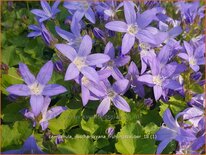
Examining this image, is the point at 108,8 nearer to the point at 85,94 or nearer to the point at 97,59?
the point at 97,59

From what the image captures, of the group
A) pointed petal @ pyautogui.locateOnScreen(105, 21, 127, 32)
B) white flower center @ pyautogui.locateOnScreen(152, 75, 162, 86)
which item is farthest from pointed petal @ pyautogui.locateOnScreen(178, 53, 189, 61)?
pointed petal @ pyautogui.locateOnScreen(105, 21, 127, 32)

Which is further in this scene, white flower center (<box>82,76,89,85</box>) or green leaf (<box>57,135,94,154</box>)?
white flower center (<box>82,76,89,85</box>)

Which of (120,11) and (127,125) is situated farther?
(120,11)

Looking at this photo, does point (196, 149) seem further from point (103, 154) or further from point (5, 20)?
point (5, 20)

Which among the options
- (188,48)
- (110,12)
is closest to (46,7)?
(110,12)

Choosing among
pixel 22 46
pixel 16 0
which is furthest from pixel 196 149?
pixel 16 0

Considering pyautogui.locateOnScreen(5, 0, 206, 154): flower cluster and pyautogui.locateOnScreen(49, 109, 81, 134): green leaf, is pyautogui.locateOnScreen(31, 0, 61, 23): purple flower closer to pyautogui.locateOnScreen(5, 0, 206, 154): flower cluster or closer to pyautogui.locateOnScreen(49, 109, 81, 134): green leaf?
pyautogui.locateOnScreen(5, 0, 206, 154): flower cluster
